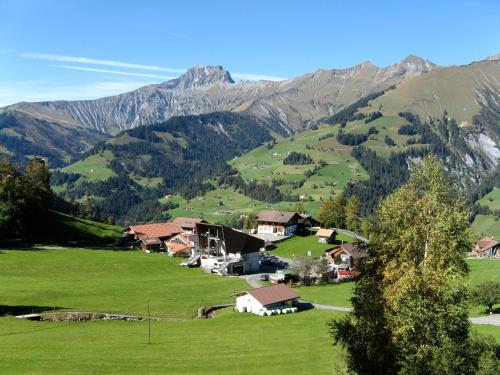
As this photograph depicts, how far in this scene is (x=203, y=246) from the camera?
4872 inches

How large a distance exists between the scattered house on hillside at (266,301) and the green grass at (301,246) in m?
58.7

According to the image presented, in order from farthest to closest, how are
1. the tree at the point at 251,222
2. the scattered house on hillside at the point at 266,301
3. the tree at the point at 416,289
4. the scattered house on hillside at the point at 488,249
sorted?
the tree at the point at 251,222 < the scattered house on hillside at the point at 488,249 < the scattered house on hillside at the point at 266,301 < the tree at the point at 416,289

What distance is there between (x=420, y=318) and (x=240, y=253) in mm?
86886

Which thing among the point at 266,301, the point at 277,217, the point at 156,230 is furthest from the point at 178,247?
the point at 266,301

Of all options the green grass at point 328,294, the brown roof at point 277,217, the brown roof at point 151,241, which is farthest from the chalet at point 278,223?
the green grass at point 328,294

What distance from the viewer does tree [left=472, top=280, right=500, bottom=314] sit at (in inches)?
2746

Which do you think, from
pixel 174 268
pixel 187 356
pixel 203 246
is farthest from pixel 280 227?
pixel 187 356

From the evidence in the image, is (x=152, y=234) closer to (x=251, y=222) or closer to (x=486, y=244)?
(x=251, y=222)

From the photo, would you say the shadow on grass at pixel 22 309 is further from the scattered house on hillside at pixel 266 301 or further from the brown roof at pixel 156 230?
the brown roof at pixel 156 230

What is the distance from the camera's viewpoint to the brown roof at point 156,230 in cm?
14688

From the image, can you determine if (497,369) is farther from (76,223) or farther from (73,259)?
(76,223)

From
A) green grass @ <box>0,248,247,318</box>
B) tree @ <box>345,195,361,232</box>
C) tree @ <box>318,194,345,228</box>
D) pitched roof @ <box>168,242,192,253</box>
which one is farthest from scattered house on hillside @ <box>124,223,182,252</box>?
tree @ <box>345,195,361,232</box>

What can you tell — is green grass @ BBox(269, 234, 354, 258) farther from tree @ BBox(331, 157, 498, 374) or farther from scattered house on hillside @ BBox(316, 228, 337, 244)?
tree @ BBox(331, 157, 498, 374)

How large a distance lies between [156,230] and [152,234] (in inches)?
162
